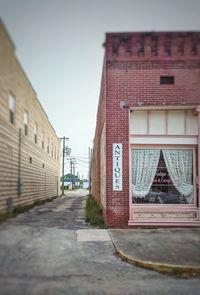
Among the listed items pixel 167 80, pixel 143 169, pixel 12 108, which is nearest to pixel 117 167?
pixel 143 169

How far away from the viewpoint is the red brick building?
37.9 ft

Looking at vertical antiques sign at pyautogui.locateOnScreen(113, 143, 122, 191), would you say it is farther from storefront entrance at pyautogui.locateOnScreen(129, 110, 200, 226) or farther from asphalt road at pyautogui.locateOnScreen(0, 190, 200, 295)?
asphalt road at pyautogui.locateOnScreen(0, 190, 200, 295)

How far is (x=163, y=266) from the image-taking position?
6605mm

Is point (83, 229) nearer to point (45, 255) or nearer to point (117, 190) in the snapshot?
point (117, 190)

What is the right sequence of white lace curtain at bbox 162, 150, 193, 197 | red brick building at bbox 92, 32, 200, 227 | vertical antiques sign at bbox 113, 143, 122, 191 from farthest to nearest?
white lace curtain at bbox 162, 150, 193, 197 < red brick building at bbox 92, 32, 200, 227 < vertical antiques sign at bbox 113, 143, 122, 191

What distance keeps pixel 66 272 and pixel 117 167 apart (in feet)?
18.6

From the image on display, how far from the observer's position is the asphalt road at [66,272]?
4785 millimetres

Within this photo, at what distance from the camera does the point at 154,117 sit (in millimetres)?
11727

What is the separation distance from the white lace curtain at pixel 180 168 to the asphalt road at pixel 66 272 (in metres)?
4.43

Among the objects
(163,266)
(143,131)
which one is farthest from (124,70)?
(163,266)

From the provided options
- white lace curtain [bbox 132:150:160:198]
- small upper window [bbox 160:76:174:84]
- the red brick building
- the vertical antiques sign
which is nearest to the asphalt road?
the vertical antiques sign

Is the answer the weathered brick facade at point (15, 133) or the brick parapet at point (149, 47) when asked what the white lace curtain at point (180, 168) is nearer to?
the brick parapet at point (149, 47)

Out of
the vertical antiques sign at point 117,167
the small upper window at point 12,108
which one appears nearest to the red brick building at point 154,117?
the vertical antiques sign at point 117,167

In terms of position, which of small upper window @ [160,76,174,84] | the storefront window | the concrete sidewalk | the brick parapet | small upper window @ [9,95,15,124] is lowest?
the concrete sidewalk
